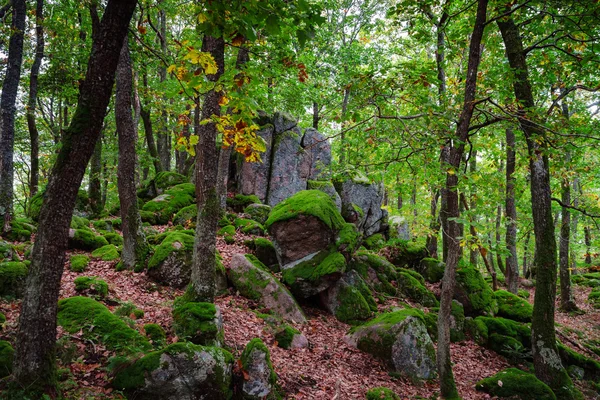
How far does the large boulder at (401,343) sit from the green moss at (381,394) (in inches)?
53.1

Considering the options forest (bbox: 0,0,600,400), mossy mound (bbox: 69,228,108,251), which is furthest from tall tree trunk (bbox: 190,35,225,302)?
mossy mound (bbox: 69,228,108,251)

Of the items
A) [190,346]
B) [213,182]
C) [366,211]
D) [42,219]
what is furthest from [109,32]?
[366,211]

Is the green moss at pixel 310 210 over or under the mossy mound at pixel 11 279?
over

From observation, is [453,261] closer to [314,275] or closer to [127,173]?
[314,275]

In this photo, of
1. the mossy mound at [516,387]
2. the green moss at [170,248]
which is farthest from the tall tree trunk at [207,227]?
the mossy mound at [516,387]

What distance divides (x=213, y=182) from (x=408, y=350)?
20.3 ft

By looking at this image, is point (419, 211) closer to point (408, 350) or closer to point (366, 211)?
point (366, 211)

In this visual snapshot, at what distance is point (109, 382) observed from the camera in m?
4.77

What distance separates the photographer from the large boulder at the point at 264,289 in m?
9.20

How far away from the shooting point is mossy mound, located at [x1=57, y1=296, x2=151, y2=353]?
548cm

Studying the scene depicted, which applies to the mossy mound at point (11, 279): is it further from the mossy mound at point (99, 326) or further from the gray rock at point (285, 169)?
the gray rock at point (285, 169)

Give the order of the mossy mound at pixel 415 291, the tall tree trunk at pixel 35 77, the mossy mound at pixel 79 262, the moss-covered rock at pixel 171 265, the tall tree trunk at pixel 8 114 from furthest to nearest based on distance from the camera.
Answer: the mossy mound at pixel 415 291, the tall tree trunk at pixel 35 77, the tall tree trunk at pixel 8 114, the moss-covered rock at pixel 171 265, the mossy mound at pixel 79 262

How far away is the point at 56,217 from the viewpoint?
12.5ft

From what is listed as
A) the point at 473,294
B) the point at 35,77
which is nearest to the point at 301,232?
the point at 473,294
